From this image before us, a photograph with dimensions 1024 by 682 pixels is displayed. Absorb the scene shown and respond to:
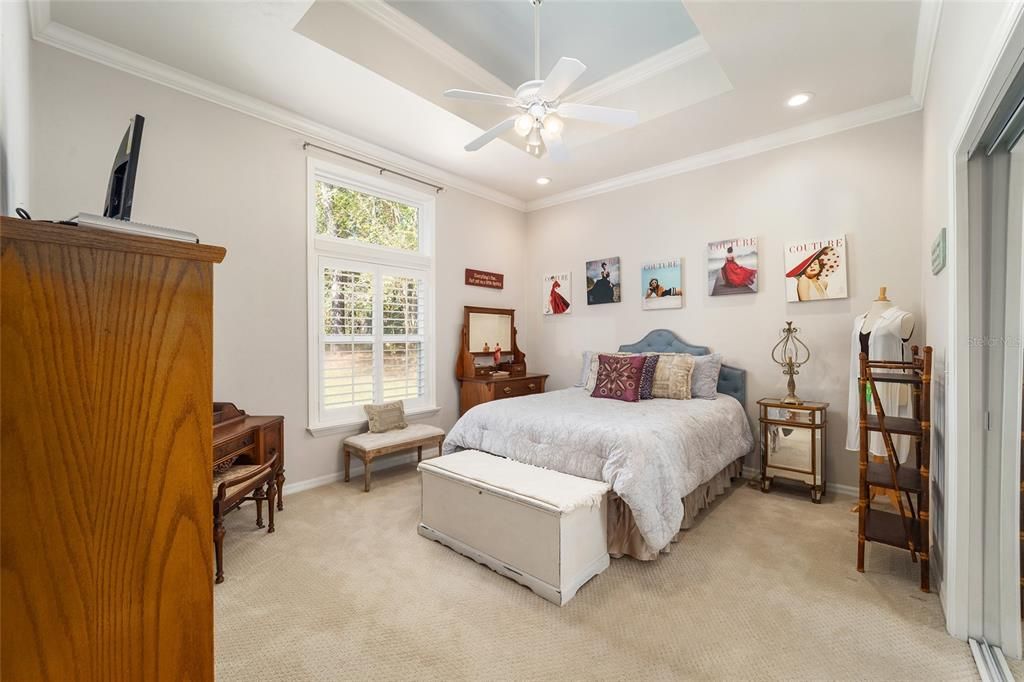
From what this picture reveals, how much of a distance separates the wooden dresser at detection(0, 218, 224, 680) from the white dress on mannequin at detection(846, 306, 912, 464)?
3356 millimetres

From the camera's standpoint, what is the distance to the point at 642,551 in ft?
7.73

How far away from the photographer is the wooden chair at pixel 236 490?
85.0 inches

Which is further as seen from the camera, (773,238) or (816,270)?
(773,238)

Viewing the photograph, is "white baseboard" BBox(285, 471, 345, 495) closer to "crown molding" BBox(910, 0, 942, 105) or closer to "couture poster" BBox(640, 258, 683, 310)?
"couture poster" BBox(640, 258, 683, 310)

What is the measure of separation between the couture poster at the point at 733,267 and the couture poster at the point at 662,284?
298 mm

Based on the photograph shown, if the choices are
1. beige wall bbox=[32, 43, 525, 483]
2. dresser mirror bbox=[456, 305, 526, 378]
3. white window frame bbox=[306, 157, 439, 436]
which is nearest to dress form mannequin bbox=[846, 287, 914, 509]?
→ dresser mirror bbox=[456, 305, 526, 378]

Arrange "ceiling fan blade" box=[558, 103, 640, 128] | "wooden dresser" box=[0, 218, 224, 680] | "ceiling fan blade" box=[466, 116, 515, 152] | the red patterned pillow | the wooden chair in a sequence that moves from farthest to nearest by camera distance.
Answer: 1. the red patterned pillow
2. "ceiling fan blade" box=[466, 116, 515, 152]
3. "ceiling fan blade" box=[558, 103, 640, 128]
4. the wooden chair
5. "wooden dresser" box=[0, 218, 224, 680]

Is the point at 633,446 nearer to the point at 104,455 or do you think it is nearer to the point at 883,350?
the point at 883,350

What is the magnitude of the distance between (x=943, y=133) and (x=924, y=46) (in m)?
0.87

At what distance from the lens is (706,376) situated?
3.75m

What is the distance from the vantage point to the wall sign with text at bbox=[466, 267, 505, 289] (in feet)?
15.9

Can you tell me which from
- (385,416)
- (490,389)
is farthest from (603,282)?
(385,416)

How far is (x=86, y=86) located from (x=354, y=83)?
1516 millimetres

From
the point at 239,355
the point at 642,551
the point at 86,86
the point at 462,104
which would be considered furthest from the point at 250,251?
the point at 642,551
